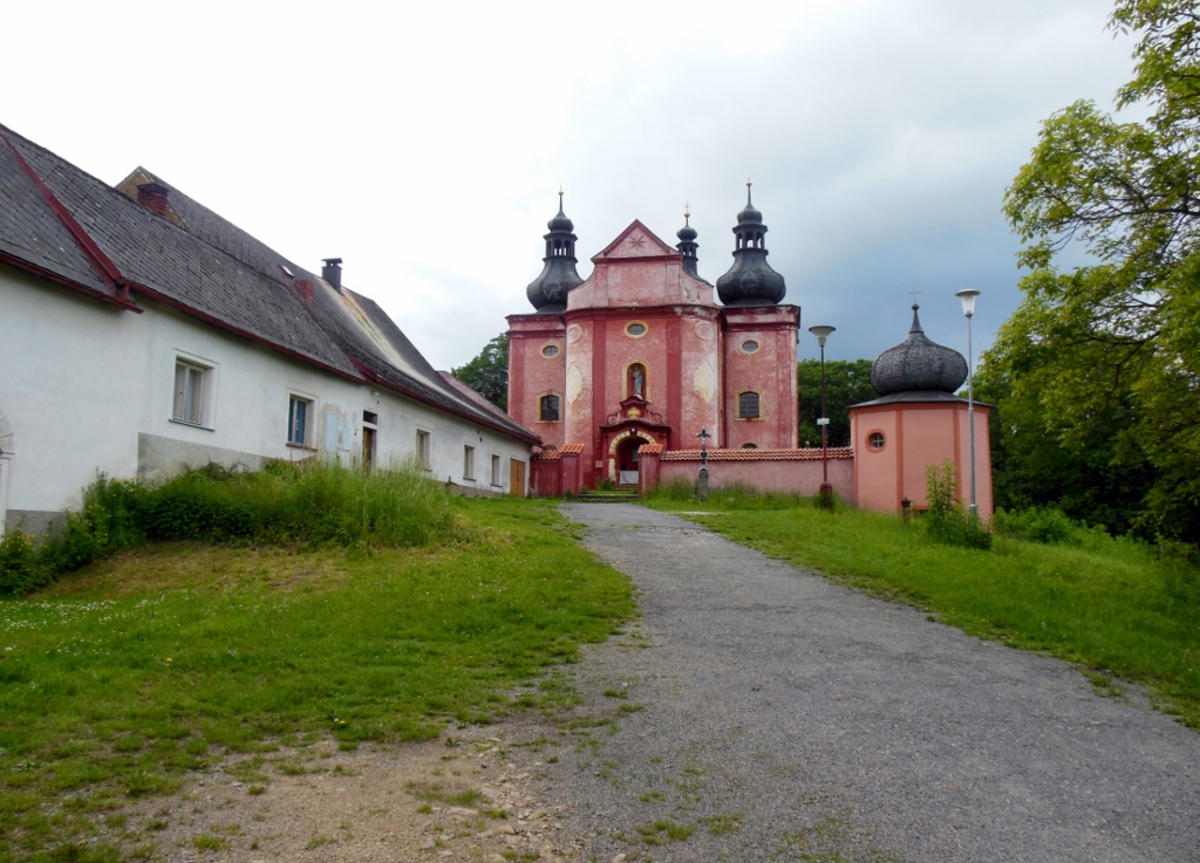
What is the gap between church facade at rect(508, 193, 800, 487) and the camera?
3753cm

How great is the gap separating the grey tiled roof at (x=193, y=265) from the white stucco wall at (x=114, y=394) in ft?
1.13

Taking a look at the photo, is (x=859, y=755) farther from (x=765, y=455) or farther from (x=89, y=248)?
(x=765, y=455)

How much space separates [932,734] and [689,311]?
106ft

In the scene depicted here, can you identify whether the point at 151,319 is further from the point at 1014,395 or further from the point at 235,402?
the point at 1014,395

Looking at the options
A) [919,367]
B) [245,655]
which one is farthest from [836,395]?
[245,655]

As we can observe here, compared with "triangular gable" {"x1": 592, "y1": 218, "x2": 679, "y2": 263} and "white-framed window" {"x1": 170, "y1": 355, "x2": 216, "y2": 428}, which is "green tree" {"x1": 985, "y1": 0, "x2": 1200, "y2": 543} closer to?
"white-framed window" {"x1": 170, "y1": 355, "x2": 216, "y2": 428}

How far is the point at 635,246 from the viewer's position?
3844cm

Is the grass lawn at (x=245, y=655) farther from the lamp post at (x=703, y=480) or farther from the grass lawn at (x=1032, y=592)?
the lamp post at (x=703, y=480)

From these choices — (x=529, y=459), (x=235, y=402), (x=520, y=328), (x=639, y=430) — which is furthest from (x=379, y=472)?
(x=520, y=328)

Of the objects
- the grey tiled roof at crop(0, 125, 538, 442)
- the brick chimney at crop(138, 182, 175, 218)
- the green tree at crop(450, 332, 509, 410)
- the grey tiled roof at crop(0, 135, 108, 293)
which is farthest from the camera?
the green tree at crop(450, 332, 509, 410)

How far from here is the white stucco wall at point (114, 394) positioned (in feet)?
39.4

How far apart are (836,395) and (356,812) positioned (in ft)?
203

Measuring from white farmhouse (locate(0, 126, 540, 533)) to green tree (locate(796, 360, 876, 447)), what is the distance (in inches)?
1725

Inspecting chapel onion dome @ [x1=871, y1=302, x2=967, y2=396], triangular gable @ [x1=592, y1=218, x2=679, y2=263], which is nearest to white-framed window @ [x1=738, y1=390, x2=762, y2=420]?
triangular gable @ [x1=592, y1=218, x2=679, y2=263]
